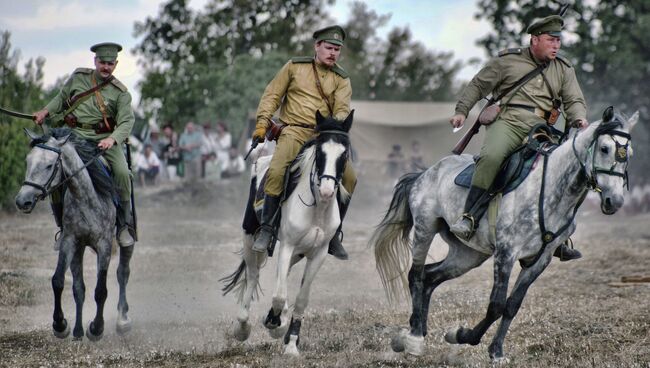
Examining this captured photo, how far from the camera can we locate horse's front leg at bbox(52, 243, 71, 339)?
11.2 metres

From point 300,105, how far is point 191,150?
904 inches

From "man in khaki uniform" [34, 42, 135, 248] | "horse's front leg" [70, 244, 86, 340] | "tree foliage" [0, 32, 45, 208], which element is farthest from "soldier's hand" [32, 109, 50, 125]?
"tree foliage" [0, 32, 45, 208]

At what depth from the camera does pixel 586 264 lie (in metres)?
17.3

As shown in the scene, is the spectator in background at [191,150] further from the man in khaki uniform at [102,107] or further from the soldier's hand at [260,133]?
the soldier's hand at [260,133]

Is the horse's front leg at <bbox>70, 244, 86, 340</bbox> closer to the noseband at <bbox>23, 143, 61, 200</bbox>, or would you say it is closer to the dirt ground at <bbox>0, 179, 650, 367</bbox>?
the dirt ground at <bbox>0, 179, 650, 367</bbox>

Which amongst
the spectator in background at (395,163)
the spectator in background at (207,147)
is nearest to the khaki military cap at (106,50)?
the spectator in background at (207,147)

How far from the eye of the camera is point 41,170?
1070 cm

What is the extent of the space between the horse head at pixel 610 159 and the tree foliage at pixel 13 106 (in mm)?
19901

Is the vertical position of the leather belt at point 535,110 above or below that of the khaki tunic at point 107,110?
above

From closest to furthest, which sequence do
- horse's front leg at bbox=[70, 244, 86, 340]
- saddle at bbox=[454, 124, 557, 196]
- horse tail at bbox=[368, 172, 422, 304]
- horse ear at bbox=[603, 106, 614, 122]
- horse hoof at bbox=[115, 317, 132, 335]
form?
horse ear at bbox=[603, 106, 614, 122]
saddle at bbox=[454, 124, 557, 196]
horse's front leg at bbox=[70, 244, 86, 340]
horse tail at bbox=[368, 172, 422, 304]
horse hoof at bbox=[115, 317, 132, 335]

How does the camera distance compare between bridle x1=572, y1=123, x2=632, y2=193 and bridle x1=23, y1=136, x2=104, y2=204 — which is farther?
bridle x1=23, y1=136, x2=104, y2=204

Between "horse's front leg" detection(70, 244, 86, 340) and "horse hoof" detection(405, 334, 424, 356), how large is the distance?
3.57 m

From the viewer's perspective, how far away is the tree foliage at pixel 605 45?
1496 inches

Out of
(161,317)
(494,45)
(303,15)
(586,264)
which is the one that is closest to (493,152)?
(161,317)
